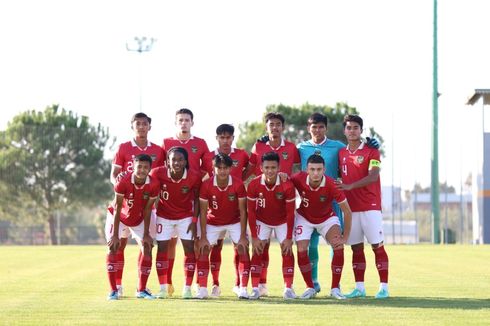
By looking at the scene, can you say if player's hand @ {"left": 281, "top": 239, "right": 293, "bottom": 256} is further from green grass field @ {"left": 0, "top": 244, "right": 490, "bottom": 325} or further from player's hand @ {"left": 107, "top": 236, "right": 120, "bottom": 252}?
player's hand @ {"left": 107, "top": 236, "right": 120, "bottom": 252}

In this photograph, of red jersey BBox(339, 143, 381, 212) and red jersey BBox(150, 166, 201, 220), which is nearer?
red jersey BBox(150, 166, 201, 220)

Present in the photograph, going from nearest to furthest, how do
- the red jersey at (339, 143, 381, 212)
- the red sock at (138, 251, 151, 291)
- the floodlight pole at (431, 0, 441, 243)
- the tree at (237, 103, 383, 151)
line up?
the red sock at (138, 251, 151, 291)
the red jersey at (339, 143, 381, 212)
the floodlight pole at (431, 0, 441, 243)
the tree at (237, 103, 383, 151)

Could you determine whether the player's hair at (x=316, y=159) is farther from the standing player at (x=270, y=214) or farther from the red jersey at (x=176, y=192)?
the red jersey at (x=176, y=192)

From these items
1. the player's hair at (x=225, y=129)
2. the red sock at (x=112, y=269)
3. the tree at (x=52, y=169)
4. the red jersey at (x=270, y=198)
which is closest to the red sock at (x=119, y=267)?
the red sock at (x=112, y=269)

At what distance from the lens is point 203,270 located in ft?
43.7

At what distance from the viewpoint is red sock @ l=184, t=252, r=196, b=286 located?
43.9ft

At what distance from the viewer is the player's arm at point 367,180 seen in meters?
13.3

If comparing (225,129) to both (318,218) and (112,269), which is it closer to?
(318,218)

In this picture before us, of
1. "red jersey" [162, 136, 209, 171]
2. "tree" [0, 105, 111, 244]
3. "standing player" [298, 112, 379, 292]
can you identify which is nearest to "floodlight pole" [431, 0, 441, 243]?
"tree" [0, 105, 111, 244]

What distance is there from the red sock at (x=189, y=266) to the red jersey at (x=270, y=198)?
0.94 metres

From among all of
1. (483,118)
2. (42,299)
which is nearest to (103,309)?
(42,299)

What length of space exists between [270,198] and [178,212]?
112cm

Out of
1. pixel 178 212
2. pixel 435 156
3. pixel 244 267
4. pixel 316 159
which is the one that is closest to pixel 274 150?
pixel 316 159

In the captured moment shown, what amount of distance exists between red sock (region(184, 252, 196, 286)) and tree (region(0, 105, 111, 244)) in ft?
134
